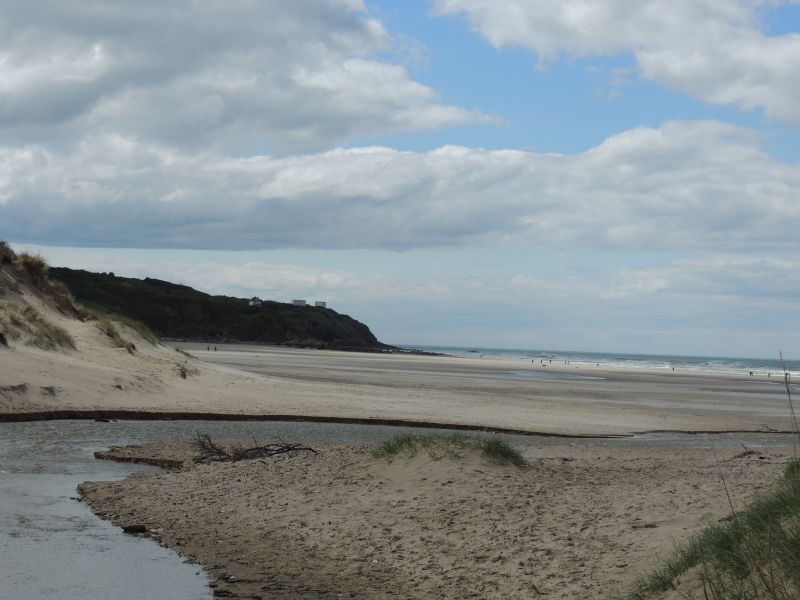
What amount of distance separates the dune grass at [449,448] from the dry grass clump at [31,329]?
18.4 metres

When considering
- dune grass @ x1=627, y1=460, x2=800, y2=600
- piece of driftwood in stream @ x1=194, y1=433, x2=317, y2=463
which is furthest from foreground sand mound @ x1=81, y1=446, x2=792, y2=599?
piece of driftwood in stream @ x1=194, y1=433, x2=317, y2=463

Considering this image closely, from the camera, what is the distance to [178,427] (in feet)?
72.7

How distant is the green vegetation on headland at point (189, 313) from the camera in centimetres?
10950

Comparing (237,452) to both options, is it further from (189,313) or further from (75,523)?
(189,313)

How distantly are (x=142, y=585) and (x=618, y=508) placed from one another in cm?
500

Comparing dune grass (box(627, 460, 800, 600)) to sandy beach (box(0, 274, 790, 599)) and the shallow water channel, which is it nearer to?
sandy beach (box(0, 274, 790, 599))

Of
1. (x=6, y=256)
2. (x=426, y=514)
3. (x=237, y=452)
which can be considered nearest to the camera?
(x=426, y=514)

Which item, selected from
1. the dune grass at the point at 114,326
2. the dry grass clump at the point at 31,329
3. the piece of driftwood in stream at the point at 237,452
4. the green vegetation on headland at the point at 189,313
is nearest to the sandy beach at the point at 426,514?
the piece of driftwood in stream at the point at 237,452

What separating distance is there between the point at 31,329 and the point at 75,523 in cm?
2024

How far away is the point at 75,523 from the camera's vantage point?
11305 millimetres

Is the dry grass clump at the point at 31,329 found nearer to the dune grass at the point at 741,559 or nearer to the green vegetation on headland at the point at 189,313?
the dune grass at the point at 741,559

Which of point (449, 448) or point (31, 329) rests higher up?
point (31, 329)

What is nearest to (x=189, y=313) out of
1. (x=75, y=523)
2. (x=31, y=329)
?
(x=31, y=329)

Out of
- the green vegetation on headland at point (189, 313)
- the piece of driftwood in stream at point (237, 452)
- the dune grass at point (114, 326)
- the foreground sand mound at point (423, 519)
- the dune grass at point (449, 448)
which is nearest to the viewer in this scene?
the foreground sand mound at point (423, 519)
